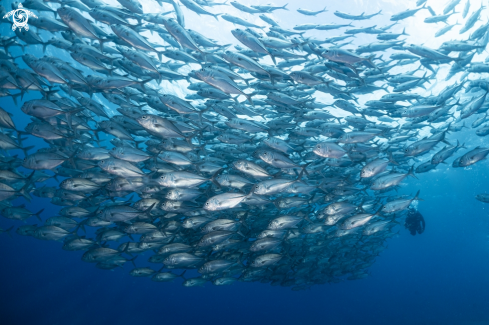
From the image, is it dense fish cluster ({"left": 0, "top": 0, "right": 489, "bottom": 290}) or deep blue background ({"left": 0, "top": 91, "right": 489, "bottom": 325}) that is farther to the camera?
deep blue background ({"left": 0, "top": 91, "right": 489, "bottom": 325})

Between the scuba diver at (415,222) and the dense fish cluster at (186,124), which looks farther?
the scuba diver at (415,222)

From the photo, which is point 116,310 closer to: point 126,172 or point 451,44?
point 126,172

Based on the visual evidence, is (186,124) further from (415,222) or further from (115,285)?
(115,285)

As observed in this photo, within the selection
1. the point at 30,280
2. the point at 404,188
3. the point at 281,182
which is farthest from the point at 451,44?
the point at 30,280

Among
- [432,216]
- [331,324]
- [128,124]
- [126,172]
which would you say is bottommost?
[331,324]

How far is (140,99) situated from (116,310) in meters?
36.9

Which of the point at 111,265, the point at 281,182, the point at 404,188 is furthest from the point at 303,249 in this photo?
the point at 404,188

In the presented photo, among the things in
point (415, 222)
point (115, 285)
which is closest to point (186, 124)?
point (415, 222)

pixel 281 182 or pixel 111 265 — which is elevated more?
pixel 281 182

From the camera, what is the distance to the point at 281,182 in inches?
207

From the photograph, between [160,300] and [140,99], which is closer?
[140,99]

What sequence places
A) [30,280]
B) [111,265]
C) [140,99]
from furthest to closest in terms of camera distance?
[30,280], [111,265], [140,99]

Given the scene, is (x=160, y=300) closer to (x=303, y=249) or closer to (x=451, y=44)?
(x=303, y=249)

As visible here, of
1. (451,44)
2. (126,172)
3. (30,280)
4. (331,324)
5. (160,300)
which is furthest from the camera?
(160,300)
